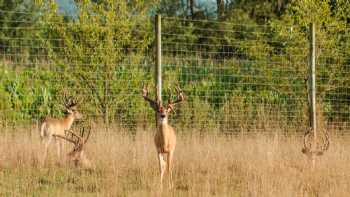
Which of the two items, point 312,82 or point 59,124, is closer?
point 312,82

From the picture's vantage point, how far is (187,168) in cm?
970

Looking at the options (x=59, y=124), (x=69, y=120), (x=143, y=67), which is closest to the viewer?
(x=59, y=124)

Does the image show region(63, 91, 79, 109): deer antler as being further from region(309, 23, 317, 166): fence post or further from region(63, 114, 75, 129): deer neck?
region(309, 23, 317, 166): fence post

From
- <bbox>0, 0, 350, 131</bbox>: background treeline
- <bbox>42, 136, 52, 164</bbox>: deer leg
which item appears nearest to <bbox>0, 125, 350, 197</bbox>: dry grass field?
<bbox>42, 136, 52, 164</bbox>: deer leg

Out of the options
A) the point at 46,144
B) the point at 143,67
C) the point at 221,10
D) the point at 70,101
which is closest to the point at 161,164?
the point at 46,144

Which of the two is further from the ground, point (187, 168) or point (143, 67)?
point (143, 67)

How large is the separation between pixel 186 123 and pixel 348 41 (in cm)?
400

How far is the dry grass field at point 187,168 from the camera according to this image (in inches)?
320

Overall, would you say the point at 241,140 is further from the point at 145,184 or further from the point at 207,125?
the point at 145,184

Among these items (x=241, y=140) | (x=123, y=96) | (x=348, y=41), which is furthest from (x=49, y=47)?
(x=348, y=41)

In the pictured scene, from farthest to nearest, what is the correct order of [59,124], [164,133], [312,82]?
[59,124] → [312,82] → [164,133]

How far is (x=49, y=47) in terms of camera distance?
468 inches

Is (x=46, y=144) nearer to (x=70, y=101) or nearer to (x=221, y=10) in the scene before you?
(x=70, y=101)

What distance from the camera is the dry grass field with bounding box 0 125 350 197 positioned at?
26.7 feet
